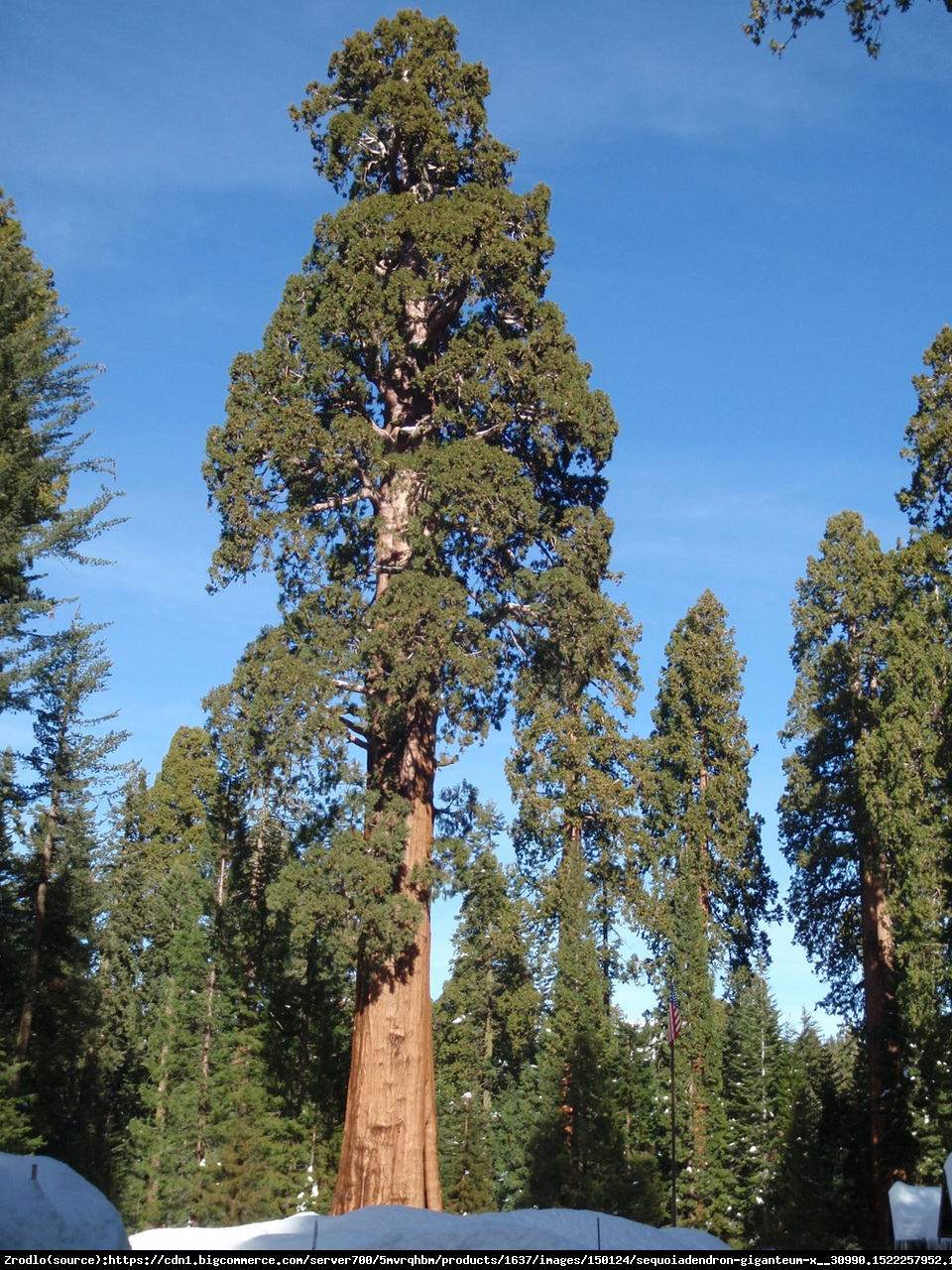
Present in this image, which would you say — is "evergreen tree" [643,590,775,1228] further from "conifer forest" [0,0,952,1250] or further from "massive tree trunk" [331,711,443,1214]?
"massive tree trunk" [331,711,443,1214]

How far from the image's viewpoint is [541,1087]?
91.9 ft

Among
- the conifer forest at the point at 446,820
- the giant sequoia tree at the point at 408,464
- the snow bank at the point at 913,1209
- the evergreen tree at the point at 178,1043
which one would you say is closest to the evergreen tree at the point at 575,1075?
the conifer forest at the point at 446,820

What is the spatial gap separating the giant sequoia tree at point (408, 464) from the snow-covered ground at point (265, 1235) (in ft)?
14.7

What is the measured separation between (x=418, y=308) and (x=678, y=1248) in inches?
475

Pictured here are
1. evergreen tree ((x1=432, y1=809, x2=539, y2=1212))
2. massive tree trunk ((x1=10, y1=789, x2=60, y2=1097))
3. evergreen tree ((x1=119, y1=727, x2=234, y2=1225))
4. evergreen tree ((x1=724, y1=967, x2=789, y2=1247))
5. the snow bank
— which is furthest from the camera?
evergreen tree ((x1=432, y1=809, x2=539, y2=1212))

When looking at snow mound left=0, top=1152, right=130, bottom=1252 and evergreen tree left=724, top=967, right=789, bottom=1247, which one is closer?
snow mound left=0, top=1152, right=130, bottom=1252

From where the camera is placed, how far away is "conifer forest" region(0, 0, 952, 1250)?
14211 mm

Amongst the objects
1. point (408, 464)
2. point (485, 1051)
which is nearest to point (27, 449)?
point (408, 464)

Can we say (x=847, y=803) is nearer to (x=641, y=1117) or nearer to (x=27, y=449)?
(x=641, y=1117)

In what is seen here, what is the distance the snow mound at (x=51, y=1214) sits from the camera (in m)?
7.01

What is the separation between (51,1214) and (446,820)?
8042 mm

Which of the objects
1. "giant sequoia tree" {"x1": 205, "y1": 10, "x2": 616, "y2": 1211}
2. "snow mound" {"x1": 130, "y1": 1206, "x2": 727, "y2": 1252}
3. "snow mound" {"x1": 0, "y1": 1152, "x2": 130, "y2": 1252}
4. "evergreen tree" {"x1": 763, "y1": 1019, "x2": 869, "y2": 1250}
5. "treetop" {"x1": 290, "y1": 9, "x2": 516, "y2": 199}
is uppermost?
"treetop" {"x1": 290, "y1": 9, "x2": 516, "y2": 199}

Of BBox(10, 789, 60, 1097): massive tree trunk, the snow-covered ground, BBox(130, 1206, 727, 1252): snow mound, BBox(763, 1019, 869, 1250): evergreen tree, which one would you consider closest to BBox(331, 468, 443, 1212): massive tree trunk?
BBox(130, 1206, 727, 1252): snow mound

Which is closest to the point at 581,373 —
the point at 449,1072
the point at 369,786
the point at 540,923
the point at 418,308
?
the point at 418,308
